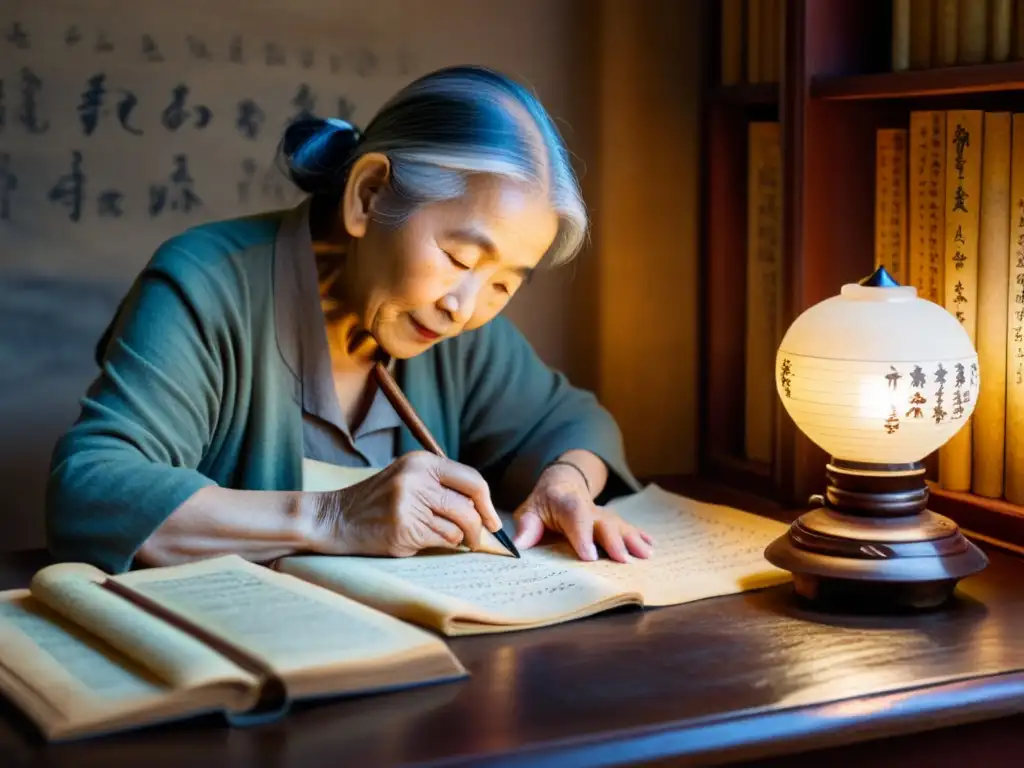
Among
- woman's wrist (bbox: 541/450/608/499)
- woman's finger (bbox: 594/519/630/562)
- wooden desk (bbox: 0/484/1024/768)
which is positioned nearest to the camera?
wooden desk (bbox: 0/484/1024/768)

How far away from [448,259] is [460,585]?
1.20ft

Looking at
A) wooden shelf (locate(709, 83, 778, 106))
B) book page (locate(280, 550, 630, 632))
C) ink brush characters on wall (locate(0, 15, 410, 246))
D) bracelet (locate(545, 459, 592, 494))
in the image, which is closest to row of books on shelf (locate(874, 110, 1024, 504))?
wooden shelf (locate(709, 83, 778, 106))

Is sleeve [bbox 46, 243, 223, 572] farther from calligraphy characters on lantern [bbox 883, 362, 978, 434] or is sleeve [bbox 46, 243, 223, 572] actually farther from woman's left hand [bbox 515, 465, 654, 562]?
calligraphy characters on lantern [bbox 883, 362, 978, 434]

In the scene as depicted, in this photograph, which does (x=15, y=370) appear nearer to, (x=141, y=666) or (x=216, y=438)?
(x=216, y=438)

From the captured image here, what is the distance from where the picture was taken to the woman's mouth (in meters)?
1.56

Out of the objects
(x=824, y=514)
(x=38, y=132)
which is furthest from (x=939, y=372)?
(x=38, y=132)

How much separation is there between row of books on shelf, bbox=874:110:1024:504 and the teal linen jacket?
0.42 m

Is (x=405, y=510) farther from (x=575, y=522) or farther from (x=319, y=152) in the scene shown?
(x=319, y=152)

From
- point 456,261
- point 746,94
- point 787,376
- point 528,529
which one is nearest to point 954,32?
point 746,94

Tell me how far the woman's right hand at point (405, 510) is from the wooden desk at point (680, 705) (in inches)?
8.1

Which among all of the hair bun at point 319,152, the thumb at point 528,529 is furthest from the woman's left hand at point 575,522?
the hair bun at point 319,152

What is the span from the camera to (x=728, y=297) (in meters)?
2.01

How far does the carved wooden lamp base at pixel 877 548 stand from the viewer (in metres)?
1.30

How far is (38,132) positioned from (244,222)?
14.4 inches
